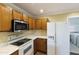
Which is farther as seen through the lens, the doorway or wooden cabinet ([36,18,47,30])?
wooden cabinet ([36,18,47,30])

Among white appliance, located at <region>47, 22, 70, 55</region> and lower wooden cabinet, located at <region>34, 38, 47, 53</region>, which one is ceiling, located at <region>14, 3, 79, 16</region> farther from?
lower wooden cabinet, located at <region>34, 38, 47, 53</region>

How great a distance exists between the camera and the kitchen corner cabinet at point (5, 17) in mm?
2157

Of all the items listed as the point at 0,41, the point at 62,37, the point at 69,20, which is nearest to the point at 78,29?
the point at 69,20

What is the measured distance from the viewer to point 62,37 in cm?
385

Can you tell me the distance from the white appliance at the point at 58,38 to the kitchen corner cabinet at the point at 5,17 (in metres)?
1.78

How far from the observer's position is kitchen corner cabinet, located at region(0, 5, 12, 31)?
2.16m

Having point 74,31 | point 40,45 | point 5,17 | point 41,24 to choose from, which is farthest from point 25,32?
point 5,17

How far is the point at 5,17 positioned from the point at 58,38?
86.7 inches

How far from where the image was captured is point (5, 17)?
2.31 m

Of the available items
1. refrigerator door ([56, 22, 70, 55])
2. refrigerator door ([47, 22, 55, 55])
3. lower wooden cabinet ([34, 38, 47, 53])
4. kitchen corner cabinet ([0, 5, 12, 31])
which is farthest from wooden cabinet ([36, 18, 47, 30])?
kitchen corner cabinet ([0, 5, 12, 31])

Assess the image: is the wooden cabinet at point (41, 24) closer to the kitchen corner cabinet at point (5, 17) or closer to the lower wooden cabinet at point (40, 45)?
the lower wooden cabinet at point (40, 45)

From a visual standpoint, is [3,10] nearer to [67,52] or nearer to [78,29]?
[67,52]
